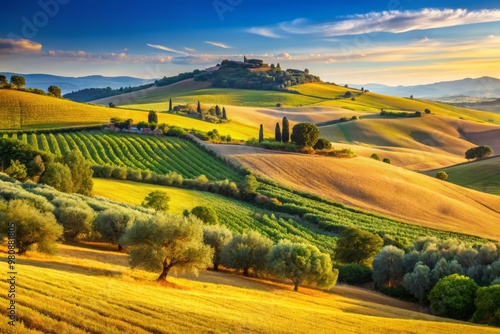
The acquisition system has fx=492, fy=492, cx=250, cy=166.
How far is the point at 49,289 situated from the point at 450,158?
12837 cm

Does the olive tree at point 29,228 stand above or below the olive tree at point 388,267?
above

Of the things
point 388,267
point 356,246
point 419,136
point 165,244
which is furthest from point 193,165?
point 419,136

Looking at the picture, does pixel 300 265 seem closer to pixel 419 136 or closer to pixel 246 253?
pixel 246 253

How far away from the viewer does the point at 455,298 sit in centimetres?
3944

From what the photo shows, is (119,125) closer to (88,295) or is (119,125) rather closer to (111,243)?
(111,243)

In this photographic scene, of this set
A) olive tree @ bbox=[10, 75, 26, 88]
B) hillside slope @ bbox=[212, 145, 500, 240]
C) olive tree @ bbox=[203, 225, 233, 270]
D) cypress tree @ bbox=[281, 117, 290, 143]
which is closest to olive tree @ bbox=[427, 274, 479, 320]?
olive tree @ bbox=[203, 225, 233, 270]

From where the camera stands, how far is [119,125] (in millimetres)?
98625

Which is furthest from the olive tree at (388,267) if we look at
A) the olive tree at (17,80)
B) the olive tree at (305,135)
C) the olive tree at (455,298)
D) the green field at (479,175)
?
the olive tree at (17,80)

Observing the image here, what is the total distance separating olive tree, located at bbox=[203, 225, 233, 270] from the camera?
4217 centimetres

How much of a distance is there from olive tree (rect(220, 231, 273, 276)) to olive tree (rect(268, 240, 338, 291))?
1529 mm

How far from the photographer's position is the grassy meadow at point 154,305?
1775 centimetres

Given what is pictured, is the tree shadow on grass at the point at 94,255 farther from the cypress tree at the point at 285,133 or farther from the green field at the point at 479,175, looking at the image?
the green field at the point at 479,175

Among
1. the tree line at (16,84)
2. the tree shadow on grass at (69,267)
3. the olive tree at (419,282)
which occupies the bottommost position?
the olive tree at (419,282)

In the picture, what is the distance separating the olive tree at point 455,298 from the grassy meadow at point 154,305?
440 cm
